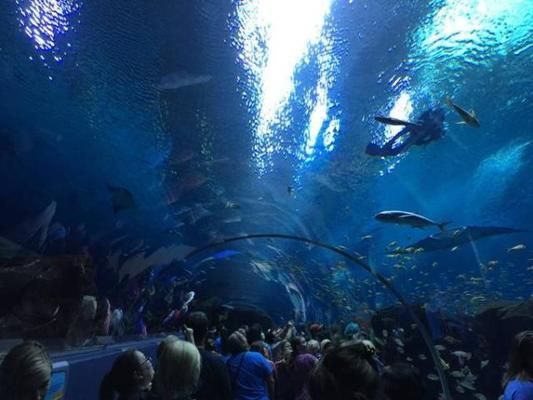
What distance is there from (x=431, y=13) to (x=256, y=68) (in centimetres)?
242

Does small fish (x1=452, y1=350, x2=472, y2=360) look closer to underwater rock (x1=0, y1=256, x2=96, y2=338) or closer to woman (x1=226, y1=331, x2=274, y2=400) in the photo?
woman (x1=226, y1=331, x2=274, y2=400)

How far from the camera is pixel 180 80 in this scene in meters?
5.96

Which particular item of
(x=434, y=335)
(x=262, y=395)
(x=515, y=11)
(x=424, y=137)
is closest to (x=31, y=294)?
(x=262, y=395)

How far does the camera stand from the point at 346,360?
64.7 inches

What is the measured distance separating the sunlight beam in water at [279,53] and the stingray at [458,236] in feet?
23.5

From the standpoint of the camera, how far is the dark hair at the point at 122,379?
2535mm

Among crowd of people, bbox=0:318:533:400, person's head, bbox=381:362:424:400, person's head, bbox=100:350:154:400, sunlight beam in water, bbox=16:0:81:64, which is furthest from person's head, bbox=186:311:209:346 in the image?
sunlight beam in water, bbox=16:0:81:64

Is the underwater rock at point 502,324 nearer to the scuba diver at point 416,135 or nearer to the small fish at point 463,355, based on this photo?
the small fish at point 463,355

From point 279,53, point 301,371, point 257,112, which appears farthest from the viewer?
point 257,112

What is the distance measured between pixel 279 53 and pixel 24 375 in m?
4.84

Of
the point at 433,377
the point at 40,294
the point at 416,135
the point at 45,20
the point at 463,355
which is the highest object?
the point at 416,135

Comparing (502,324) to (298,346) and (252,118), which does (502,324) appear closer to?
(298,346)

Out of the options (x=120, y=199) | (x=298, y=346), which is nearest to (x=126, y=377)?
(x=298, y=346)

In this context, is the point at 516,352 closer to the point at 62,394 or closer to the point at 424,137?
the point at 62,394
